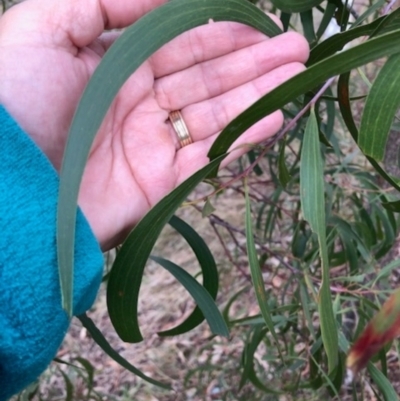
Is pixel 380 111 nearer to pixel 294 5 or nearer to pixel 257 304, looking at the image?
pixel 294 5

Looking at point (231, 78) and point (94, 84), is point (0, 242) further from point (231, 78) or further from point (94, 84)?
point (231, 78)

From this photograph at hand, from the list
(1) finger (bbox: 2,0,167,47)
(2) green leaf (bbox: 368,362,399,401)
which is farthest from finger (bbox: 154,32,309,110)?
(2) green leaf (bbox: 368,362,399,401)

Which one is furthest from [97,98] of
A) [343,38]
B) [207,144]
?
[207,144]

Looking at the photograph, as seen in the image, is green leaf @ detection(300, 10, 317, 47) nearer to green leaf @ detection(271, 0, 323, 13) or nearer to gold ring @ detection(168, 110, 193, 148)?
green leaf @ detection(271, 0, 323, 13)

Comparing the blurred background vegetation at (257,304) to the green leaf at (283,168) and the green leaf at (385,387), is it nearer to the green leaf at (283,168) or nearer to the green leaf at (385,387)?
the green leaf at (385,387)

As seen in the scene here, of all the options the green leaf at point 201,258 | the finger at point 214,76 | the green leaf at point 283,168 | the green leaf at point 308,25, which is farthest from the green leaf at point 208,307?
the green leaf at point 308,25

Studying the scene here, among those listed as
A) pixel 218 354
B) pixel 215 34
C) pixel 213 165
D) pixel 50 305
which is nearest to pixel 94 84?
pixel 213 165
